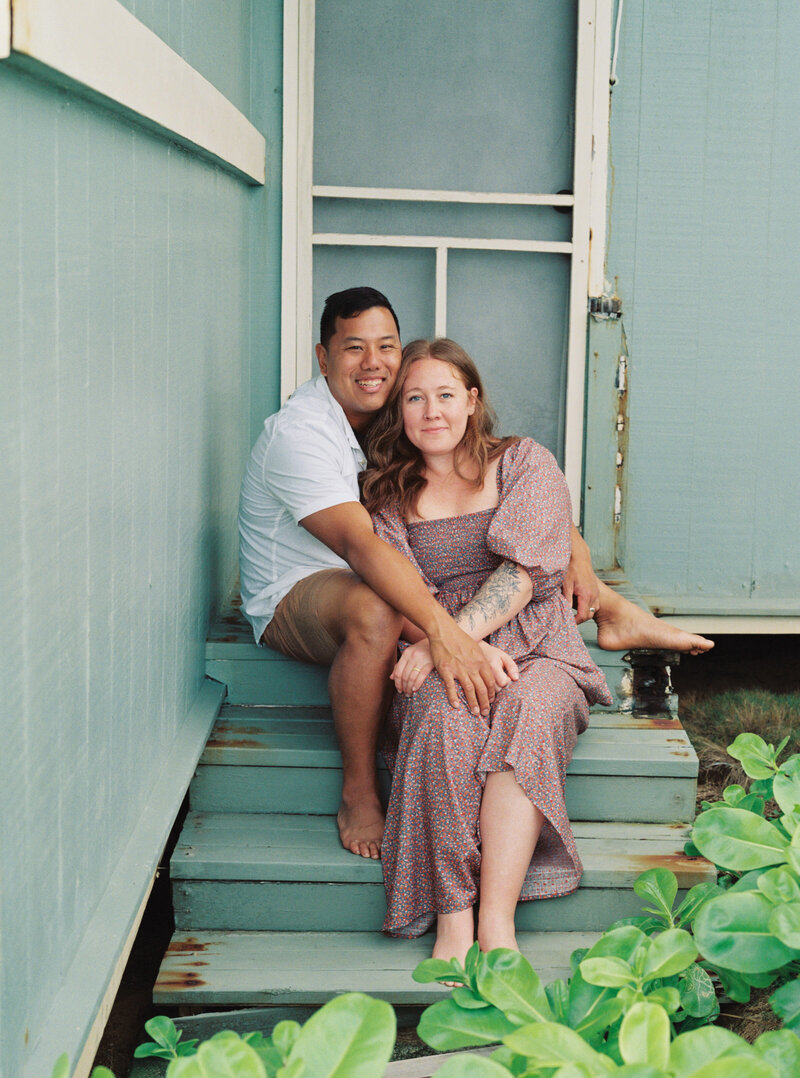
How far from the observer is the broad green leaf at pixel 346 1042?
0.78 meters

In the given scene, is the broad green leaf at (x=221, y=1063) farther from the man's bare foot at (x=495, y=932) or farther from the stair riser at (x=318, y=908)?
the stair riser at (x=318, y=908)

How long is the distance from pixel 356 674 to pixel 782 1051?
1.69m

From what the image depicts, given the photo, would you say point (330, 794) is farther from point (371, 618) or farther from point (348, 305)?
point (348, 305)

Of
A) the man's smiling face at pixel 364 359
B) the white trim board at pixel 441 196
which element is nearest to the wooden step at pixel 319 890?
the man's smiling face at pixel 364 359

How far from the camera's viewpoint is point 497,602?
2.60m

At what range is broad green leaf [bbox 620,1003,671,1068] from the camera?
33.7 inches

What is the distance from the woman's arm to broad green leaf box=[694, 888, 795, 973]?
150cm

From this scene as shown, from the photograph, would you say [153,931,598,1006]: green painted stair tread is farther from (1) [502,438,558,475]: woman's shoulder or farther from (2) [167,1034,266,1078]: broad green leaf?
(2) [167,1034,266,1078]: broad green leaf

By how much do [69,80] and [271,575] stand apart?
1563mm

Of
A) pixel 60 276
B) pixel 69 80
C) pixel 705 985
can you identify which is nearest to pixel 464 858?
pixel 705 985

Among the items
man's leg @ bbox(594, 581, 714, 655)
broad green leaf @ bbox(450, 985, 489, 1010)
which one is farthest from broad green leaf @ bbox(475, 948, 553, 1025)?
man's leg @ bbox(594, 581, 714, 655)

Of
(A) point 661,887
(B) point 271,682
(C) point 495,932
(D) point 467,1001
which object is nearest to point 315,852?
(C) point 495,932

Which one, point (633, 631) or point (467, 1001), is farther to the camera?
point (633, 631)

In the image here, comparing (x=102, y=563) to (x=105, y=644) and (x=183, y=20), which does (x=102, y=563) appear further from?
(x=183, y=20)
